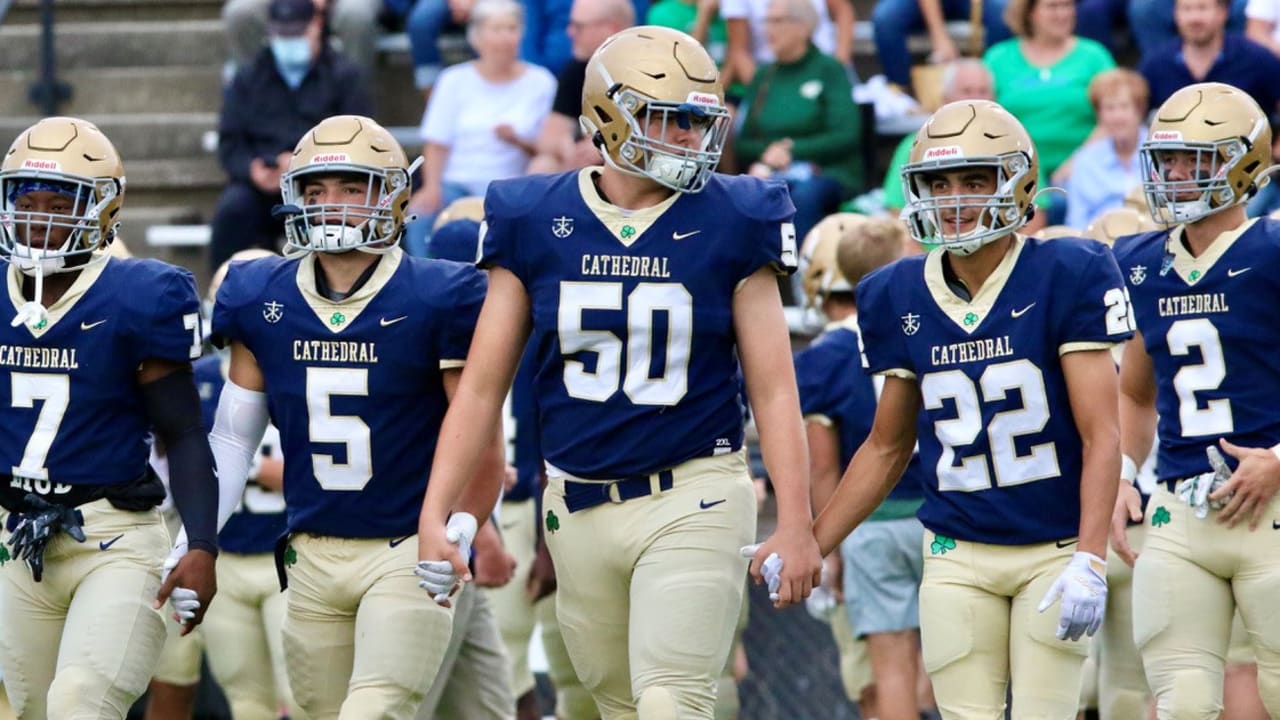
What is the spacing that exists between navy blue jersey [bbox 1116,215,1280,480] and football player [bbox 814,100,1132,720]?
0.58 meters

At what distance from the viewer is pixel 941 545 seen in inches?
181

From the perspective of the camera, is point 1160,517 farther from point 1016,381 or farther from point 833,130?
point 833,130

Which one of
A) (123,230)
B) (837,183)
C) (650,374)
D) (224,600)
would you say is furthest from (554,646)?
(123,230)

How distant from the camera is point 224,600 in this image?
6.23 meters

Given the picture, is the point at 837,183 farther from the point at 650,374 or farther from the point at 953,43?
the point at 650,374

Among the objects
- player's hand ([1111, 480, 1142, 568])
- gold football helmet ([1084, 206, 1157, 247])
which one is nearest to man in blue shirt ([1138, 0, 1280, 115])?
gold football helmet ([1084, 206, 1157, 247])

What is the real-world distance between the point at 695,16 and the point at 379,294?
517cm

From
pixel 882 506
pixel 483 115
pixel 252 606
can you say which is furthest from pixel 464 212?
pixel 483 115

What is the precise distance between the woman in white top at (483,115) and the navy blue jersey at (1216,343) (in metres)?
4.45

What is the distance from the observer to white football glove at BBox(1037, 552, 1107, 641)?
4.26 m

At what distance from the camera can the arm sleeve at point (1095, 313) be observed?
443cm

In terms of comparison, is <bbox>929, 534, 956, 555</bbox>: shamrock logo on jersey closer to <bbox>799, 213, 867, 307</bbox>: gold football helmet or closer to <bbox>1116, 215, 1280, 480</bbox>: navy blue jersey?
<bbox>1116, 215, 1280, 480</bbox>: navy blue jersey

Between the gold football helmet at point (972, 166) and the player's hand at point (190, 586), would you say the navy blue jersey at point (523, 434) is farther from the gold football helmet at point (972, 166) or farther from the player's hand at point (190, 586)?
the gold football helmet at point (972, 166)

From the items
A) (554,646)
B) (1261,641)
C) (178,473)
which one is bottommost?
(554,646)
